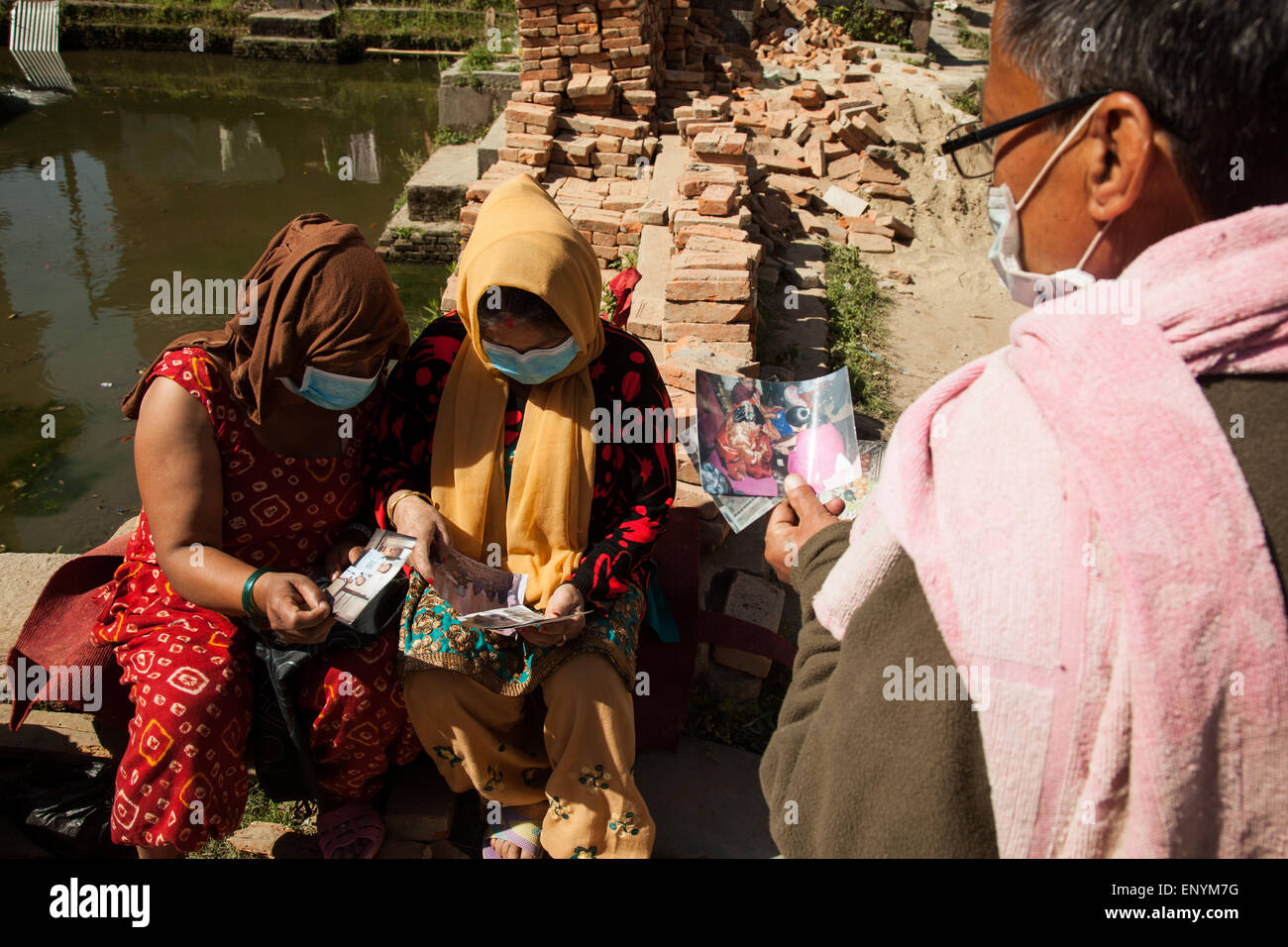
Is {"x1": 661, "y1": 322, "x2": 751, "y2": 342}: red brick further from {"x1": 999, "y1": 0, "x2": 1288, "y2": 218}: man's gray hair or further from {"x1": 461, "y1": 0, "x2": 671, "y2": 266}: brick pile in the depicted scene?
{"x1": 999, "y1": 0, "x2": 1288, "y2": 218}: man's gray hair

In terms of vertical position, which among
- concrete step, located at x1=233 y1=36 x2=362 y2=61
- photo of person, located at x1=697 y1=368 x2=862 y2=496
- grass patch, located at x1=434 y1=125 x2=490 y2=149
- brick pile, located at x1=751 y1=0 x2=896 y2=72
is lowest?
photo of person, located at x1=697 y1=368 x2=862 y2=496

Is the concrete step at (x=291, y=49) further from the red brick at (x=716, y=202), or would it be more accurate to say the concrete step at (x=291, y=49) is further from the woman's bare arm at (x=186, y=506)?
the woman's bare arm at (x=186, y=506)

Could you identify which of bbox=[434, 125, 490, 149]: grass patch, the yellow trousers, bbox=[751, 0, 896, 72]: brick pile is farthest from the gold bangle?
bbox=[751, 0, 896, 72]: brick pile

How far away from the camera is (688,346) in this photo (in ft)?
13.7

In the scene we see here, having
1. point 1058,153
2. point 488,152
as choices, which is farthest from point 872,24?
point 1058,153

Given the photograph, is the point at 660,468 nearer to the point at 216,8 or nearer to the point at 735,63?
the point at 735,63

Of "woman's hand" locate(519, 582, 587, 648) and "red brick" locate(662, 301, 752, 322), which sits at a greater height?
"red brick" locate(662, 301, 752, 322)

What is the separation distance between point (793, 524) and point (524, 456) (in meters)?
0.95

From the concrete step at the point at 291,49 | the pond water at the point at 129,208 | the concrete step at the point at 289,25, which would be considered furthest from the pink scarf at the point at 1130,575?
the concrete step at the point at 289,25

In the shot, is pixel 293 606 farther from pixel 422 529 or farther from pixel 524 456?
pixel 524 456

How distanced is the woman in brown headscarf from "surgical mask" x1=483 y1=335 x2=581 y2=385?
11.7 inches

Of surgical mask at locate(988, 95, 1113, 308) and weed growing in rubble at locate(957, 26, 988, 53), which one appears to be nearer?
surgical mask at locate(988, 95, 1113, 308)

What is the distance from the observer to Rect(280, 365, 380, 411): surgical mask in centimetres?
238

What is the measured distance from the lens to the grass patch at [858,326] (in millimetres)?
5465
